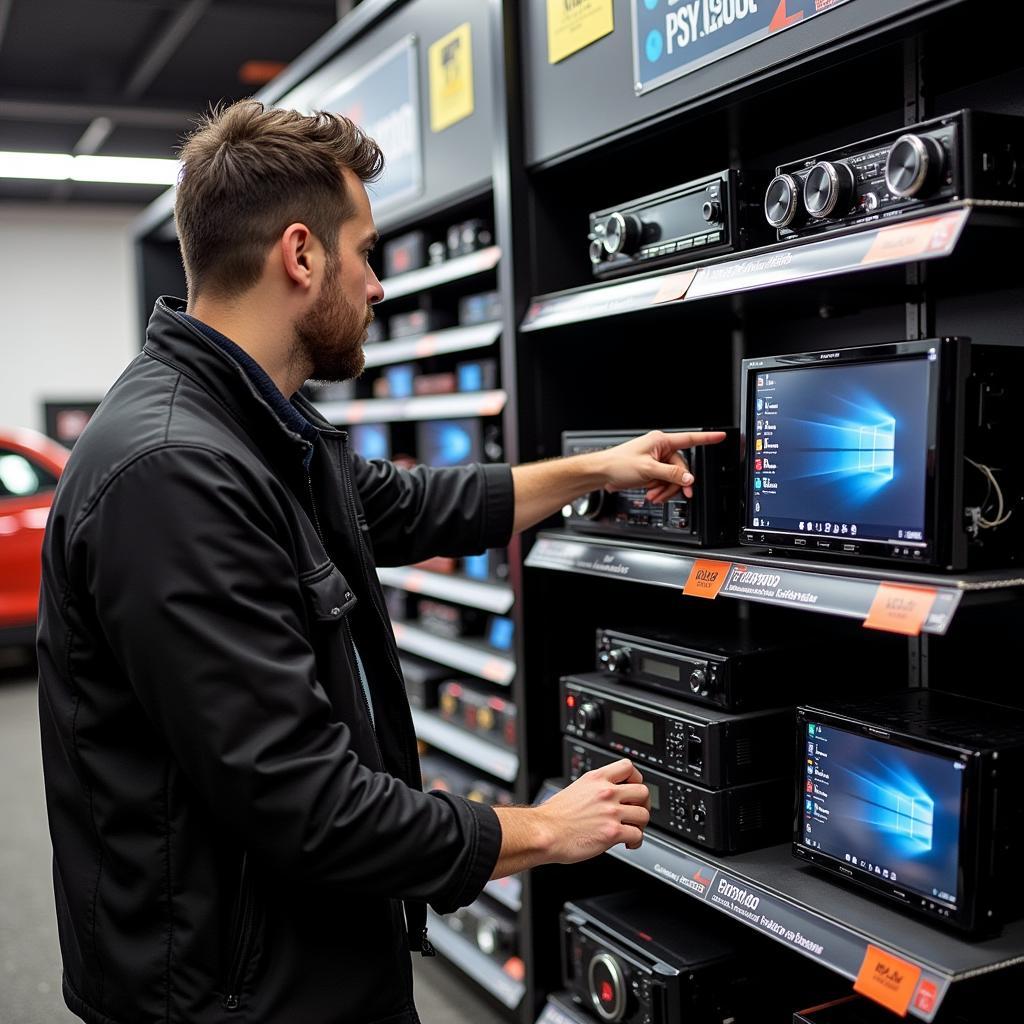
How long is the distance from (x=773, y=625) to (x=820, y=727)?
1.83 feet

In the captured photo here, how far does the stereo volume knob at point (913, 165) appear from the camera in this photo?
134 cm

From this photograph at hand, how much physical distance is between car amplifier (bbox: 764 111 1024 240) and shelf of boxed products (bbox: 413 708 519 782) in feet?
5.09

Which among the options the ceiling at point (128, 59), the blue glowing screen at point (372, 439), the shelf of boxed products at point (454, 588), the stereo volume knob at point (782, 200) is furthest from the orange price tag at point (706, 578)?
the ceiling at point (128, 59)

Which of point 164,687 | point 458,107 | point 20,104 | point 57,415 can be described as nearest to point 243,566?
point 164,687

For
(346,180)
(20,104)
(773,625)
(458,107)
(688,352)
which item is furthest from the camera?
(20,104)

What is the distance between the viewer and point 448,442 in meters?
3.19

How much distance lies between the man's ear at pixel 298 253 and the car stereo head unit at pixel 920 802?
99 cm

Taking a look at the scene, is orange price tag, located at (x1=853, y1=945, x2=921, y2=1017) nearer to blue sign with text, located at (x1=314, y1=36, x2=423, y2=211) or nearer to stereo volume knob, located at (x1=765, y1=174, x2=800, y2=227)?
stereo volume knob, located at (x1=765, y1=174, x2=800, y2=227)

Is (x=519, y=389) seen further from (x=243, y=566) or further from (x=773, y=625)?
(x=243, y=566)

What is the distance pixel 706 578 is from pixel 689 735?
29cm

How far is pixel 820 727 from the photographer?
164 centimetres

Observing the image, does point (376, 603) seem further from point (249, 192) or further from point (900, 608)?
point (900, 608)

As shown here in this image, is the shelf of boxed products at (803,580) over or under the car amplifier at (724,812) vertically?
over

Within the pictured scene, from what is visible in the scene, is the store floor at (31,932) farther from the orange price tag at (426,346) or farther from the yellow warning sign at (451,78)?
the yellow warning sign at (451,78)
